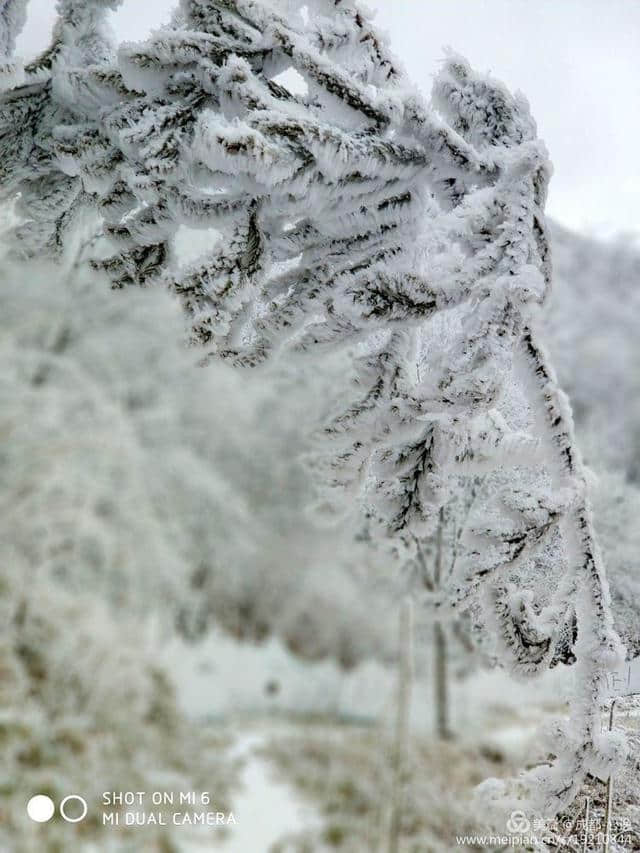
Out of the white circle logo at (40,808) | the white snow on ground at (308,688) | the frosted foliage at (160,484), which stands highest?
the frosted foliage at (160,484)

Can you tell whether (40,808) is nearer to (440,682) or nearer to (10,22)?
(440,682)

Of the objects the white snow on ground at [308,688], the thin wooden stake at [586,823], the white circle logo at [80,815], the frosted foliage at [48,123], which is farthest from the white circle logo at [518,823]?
the white circle logo at [80,815]

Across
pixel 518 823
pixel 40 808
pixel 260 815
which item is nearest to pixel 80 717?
pixel 40 808

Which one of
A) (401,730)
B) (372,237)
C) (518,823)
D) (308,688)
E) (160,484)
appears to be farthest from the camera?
(160,484)

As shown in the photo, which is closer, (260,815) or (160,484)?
(260,815)

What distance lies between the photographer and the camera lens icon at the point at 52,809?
0.75m

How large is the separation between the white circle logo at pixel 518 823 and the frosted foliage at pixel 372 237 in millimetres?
108

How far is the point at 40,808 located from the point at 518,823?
650 mm

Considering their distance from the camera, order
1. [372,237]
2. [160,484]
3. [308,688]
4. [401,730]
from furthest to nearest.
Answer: [160,484] < [308,688] < [401,730] < [372,237]

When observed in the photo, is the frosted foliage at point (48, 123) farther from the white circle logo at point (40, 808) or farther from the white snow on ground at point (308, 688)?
the white circle logo at point (40, 808)

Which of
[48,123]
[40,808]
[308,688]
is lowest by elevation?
[40,808]

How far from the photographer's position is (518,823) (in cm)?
41

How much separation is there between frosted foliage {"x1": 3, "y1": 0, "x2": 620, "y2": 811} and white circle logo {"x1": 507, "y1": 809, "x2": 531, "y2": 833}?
0.11 metres

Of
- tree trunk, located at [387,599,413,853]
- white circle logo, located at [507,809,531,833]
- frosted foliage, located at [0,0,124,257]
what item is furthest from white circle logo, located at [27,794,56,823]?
frosted foliage, located at [0,0,124,257]
